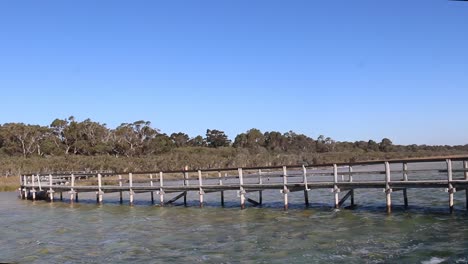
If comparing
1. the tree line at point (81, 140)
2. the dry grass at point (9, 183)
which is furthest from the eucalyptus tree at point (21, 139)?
the dry grass at point (9, 183)

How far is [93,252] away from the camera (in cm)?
1519

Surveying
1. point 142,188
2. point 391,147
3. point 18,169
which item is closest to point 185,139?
point 391,147

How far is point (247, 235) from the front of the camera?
17.0m

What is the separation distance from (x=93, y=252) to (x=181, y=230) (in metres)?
4.39

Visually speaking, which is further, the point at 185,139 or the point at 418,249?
the point at 185,139

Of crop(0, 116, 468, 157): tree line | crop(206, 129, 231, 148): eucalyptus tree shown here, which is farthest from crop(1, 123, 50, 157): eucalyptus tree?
crop(206, 129, 231, 148): eucalyptus tree

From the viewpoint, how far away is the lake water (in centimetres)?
1357

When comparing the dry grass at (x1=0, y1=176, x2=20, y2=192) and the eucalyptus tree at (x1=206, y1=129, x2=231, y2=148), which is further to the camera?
the eucalyptus tree at (x1=206, y1=129, x2=231, y2=148)

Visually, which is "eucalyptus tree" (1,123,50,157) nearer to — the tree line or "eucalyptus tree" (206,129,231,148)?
the tree line

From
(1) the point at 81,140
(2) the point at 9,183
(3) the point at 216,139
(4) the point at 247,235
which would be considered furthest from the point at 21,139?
(4) the point at 247,235

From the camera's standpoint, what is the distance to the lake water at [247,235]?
13.6 m

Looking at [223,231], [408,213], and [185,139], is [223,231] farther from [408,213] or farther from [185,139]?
[185,139]

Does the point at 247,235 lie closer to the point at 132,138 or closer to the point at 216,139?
the point at 132,138

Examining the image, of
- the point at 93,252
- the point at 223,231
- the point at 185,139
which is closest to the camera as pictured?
the point at 93,252
